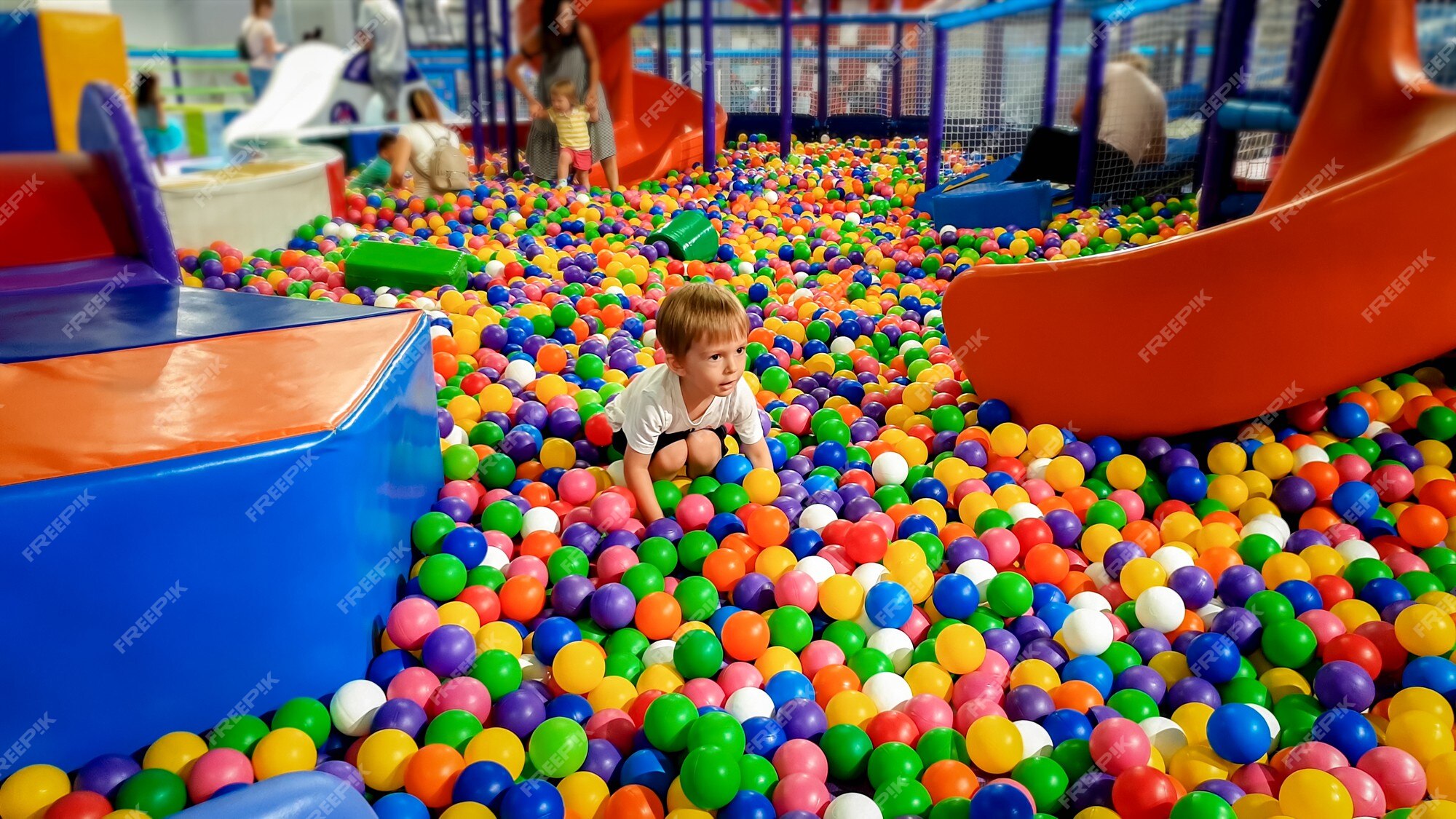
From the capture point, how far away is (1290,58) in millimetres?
3711

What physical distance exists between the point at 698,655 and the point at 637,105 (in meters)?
4.91

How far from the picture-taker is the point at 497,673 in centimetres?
150

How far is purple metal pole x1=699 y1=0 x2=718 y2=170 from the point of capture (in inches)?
214

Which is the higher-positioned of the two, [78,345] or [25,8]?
[25,8]

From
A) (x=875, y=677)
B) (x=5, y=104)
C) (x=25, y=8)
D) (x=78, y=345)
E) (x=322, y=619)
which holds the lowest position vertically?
(x=875, y=677)

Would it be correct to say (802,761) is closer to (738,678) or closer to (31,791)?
(738,678)

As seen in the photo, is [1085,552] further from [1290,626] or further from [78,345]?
[78,345]

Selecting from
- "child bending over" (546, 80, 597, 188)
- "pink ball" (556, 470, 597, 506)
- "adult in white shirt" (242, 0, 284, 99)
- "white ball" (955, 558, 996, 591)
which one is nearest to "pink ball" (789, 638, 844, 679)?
"white ball" (955, 558, 996, 591)

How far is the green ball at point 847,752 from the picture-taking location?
1.35m

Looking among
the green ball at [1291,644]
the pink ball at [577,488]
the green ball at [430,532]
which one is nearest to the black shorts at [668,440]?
the pink ball at [577,488]

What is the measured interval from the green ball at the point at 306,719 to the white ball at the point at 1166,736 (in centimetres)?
113

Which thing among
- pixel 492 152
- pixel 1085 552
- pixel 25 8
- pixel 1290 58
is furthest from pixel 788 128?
pixel 1085 552

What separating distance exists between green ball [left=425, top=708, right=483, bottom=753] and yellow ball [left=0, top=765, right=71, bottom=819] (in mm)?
444

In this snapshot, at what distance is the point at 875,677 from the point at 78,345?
4.59ft
